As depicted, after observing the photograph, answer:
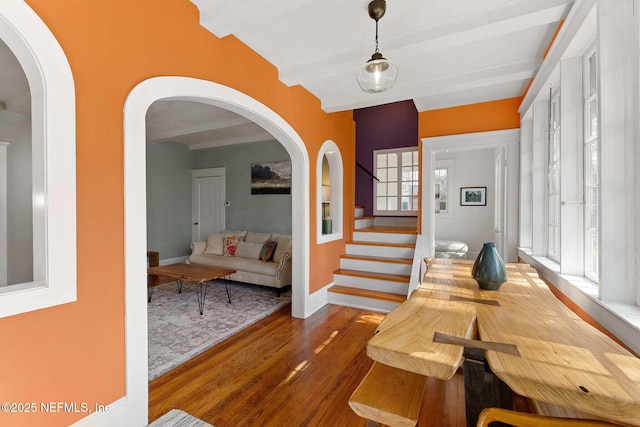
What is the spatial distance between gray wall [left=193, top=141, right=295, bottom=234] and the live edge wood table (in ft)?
15.0

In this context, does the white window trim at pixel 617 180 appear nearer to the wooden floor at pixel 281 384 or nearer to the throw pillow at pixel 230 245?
the wooden floor at pixel 281 384

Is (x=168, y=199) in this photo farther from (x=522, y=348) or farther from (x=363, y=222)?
(x=522, y=348)

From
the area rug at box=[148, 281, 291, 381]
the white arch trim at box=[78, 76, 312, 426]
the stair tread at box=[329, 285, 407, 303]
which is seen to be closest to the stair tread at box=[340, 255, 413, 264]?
the stair tread at box=[329, 285, 407, 303]

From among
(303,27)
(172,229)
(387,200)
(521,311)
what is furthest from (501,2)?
(172,229)

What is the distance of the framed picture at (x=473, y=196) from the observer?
6.00 m

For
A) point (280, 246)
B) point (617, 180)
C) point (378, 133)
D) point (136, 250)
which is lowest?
point (280, 246)

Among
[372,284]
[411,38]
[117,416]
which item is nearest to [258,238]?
[372,284]

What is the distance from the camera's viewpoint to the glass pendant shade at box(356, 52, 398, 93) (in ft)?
6.01

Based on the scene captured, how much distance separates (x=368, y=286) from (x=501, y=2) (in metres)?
3.20

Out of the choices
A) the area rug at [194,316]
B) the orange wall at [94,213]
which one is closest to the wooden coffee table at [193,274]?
the area rug at [194,316]

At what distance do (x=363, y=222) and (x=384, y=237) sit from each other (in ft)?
2.79

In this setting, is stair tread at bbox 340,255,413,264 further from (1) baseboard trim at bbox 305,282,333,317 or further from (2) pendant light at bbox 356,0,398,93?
(2) pendant light at bbox 356,0,398,93

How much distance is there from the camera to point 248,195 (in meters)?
6.23

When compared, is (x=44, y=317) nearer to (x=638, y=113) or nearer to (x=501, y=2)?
(x=638, y=113)
